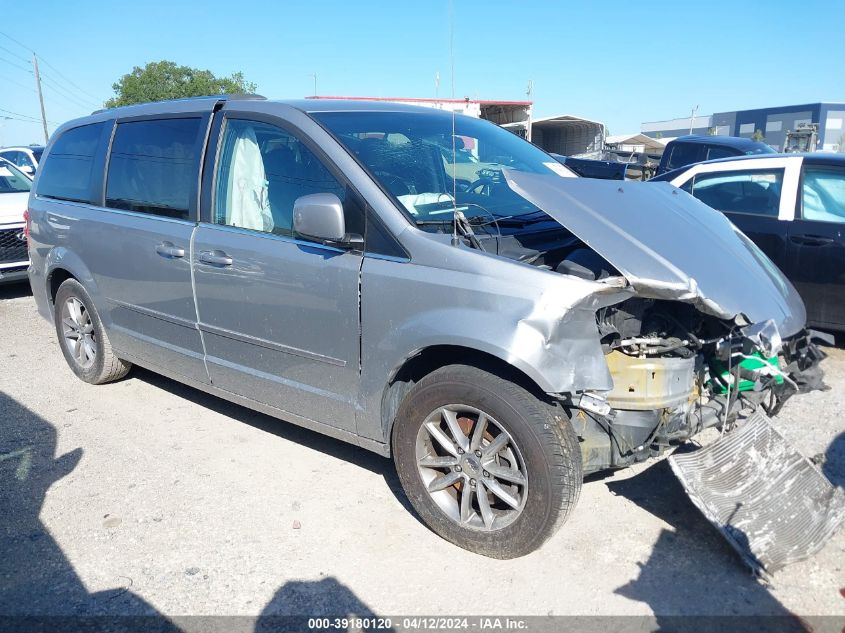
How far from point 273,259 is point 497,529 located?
66.0 inches

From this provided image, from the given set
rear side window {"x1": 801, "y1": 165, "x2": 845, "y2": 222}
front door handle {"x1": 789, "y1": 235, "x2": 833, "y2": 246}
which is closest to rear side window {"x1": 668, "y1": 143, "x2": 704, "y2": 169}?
rear side window {"x1": 801, "y1": 165, "x2": 845, "y2": 222}

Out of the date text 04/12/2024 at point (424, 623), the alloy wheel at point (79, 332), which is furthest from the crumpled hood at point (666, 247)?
the alloy wheel at point (79, 332)

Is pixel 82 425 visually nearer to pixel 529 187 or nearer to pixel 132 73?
pixel 529 187

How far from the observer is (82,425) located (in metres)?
4.52

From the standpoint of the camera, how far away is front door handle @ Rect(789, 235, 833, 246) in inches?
213

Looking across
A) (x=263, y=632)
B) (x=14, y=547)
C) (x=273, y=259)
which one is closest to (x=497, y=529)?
(x=263, y=632)

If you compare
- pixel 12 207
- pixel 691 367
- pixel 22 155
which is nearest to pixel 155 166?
pixel 691 367

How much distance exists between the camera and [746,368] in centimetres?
299

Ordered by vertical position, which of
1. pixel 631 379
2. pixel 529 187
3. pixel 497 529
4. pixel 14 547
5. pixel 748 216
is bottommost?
pixel 14 547

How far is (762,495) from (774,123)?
72815 mm

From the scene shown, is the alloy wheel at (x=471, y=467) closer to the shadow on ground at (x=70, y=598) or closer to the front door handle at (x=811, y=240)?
the shadow on ground at (x=70, y=598)

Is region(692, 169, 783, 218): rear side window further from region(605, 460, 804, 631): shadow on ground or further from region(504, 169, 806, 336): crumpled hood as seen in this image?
region(605, 460, 804, 631): shadow on ground

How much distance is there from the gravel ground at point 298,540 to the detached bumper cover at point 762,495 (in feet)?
0.56

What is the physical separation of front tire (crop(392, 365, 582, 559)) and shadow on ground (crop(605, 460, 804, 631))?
49 centimetres
